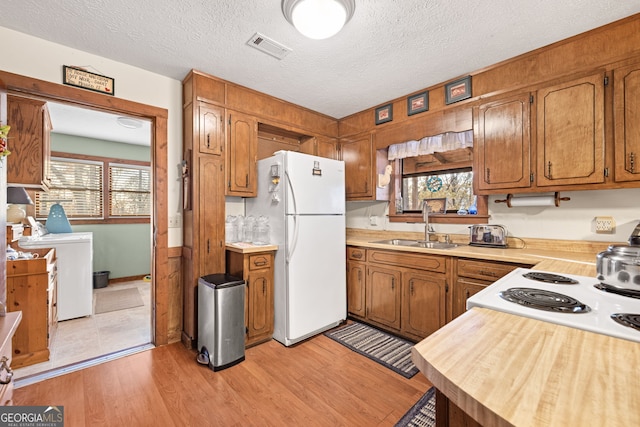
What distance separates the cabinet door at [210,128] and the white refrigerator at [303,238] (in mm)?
470

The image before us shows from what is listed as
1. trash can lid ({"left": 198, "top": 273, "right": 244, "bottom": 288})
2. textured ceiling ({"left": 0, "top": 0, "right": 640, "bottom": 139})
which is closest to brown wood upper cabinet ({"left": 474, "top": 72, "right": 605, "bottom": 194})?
textured ceiling ({"left": 0, "top": 0, "right": 640, "bottom": 139})

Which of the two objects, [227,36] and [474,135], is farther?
[474,135]

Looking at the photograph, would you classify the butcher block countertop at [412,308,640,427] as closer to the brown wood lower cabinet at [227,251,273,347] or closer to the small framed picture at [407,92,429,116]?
the brown wood lower cabinet at [227,251,273,347]

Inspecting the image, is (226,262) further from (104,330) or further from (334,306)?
(104,330)

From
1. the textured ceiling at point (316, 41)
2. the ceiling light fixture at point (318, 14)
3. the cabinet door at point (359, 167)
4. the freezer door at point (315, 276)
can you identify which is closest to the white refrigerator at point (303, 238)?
the freezer door at point (315, 276)

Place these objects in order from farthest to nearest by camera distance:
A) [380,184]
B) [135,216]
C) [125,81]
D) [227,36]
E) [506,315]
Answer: [135,216] < [380,184] < [125,81] < [227,36] < [506,315]

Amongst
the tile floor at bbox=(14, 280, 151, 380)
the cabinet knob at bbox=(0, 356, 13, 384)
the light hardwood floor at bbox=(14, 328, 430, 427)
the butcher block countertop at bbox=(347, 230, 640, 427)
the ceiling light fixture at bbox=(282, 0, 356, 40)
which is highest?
the ceiling light fixture at bbox=(282, 0, 356, 40)

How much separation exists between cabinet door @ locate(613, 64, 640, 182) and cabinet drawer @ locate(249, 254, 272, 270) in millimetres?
2697

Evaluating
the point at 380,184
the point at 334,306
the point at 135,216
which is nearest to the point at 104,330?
the point at 334,306

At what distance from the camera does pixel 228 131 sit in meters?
2.72

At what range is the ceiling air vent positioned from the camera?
2039 mm

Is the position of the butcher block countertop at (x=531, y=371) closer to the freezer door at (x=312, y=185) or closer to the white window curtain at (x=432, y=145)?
the freezer door at (x=312, y=185)

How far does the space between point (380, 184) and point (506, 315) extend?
256 centimetres

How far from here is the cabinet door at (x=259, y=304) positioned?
8.34 feet
